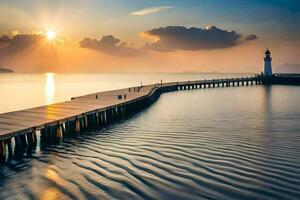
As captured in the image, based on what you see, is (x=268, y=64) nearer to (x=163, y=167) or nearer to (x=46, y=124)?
(x=46, y=124)

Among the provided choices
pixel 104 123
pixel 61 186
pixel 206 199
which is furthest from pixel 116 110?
pixel 206 199

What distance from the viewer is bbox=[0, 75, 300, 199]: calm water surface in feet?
33.6

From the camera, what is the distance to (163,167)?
12641mm

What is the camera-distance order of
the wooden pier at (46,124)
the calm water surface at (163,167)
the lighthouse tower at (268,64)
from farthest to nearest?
1. the lighthouse tower at (268,64)
2. the wooden pier at (46,124)
3. the calm water surface at (163,167)

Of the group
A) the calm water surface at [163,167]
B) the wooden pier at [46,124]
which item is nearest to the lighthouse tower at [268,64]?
the wooden pier at [46,124]

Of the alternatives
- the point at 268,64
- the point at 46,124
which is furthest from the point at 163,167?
the point at 268,64

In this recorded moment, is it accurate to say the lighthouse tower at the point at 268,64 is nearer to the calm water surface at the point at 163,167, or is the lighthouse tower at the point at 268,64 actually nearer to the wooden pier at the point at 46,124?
the wooden pier at the point at 46,124

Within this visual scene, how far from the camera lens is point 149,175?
11.6 m

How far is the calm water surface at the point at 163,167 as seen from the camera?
404 inches

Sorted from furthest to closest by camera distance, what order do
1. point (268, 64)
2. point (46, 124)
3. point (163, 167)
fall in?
point (268, 64) < point (46, 124) < point (163, 167)

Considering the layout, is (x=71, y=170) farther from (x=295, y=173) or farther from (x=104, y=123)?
(x=104, y=123)

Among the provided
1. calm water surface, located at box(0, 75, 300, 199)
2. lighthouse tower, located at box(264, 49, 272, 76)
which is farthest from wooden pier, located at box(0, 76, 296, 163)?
lighthouse tower, located at box(264, 49, 272, 76)

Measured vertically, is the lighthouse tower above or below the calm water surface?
above

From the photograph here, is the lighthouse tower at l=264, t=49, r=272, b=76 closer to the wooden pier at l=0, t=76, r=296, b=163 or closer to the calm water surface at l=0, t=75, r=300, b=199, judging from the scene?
the wooden pier at l=0, t=76, r=296, b=163
